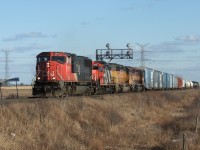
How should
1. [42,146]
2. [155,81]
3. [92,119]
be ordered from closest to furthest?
[42,146]
[92,119]
[155,81]

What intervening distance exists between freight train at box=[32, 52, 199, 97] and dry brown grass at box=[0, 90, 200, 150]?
17.8 ft

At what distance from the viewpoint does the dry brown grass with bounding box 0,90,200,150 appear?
703 inches

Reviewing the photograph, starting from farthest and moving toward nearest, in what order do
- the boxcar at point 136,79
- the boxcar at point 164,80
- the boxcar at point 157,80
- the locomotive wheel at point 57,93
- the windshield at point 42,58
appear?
the boxcar at point 164,80 → the boxcar at point 157,80 → the boxcar at point 136,79 → the windshield at point 42,58 → the locomotive wheel at point 57,93

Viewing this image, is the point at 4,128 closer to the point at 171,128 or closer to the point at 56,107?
the point at 56,107

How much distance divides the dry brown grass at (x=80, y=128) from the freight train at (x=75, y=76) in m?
5.43

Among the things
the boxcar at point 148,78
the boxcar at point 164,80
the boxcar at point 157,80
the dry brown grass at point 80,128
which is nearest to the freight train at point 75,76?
the dry brown grass at point 80,128

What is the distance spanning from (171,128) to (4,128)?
14.0m

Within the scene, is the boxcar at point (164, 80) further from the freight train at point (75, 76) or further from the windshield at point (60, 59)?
the windshield at point (60, 59)

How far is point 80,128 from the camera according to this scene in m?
23.0

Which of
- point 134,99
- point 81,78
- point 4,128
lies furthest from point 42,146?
point 134,99

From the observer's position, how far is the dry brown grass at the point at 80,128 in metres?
17.9

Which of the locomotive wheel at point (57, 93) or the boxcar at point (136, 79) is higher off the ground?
the boxcar at point (136, 79)

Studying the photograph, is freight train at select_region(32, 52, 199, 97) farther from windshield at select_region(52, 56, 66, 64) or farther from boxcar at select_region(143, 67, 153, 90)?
boxcar at select_region(143, 67, 153, 90)

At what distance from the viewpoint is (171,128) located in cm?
2844
